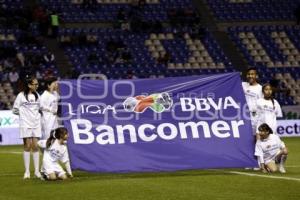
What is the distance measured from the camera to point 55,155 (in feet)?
46.2

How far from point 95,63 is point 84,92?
65.1 feet

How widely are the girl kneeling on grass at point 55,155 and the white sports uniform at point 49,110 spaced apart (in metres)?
1.26

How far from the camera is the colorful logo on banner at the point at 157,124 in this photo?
14.4m

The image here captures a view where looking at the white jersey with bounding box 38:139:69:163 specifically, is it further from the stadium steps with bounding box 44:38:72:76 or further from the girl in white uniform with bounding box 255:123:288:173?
the stadium steps with bounding box 44:38:72:76

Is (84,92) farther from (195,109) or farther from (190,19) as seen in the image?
(190,19)

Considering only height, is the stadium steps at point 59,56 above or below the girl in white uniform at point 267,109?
above

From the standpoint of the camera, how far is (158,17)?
38.8 m

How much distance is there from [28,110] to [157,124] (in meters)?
2.40

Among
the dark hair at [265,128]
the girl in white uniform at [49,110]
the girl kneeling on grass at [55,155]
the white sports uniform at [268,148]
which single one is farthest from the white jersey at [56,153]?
the dark hair at [265,128]

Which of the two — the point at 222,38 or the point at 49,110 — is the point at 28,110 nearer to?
the point at 49,110

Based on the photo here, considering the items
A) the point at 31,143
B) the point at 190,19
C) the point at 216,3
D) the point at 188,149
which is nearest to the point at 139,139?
the point at 188,149

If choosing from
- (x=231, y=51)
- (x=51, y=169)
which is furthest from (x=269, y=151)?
(x=231, y=51)

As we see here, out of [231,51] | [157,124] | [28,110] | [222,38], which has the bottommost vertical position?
[157,124]

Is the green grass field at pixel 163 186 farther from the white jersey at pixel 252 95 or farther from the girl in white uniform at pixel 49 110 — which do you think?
the white jersey at pixel 252 95
